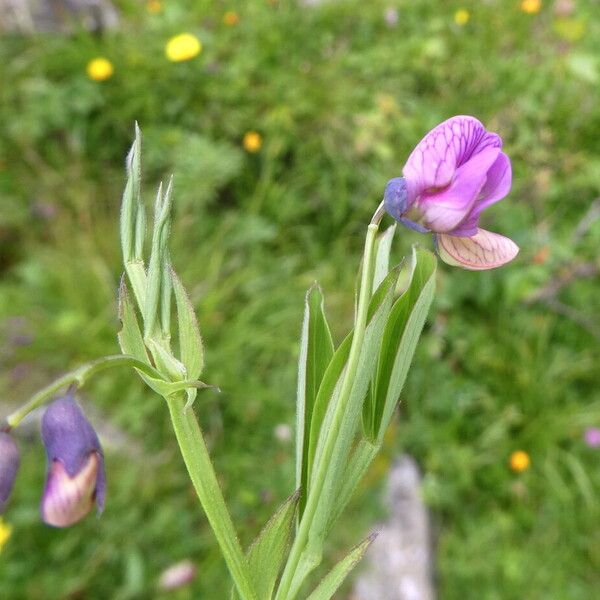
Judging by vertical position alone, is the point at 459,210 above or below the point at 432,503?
above

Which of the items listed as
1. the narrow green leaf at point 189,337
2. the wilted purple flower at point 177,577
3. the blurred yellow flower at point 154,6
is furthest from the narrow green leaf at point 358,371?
the blurred yellow flower at point 154,6

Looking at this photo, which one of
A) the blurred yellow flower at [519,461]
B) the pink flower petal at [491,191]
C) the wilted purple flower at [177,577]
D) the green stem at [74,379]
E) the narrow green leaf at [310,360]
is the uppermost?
the pink flower petal at [491,191]

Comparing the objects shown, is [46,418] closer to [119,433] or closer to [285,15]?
[119,433]

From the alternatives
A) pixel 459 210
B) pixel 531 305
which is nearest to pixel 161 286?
pixel 459 210

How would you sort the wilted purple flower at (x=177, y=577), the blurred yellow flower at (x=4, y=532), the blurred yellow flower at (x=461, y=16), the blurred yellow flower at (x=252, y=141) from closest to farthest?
the blurred yellow flower at (x=4, y=532) < the wilted purple flower at (x=177, y=577) < the blurred yellow flower at (x=252, y=141) < the blurred yellow flower at (x=461, y=16)

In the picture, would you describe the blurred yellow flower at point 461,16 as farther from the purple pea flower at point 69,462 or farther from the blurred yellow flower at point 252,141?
the purple pea flower at point 69,462
